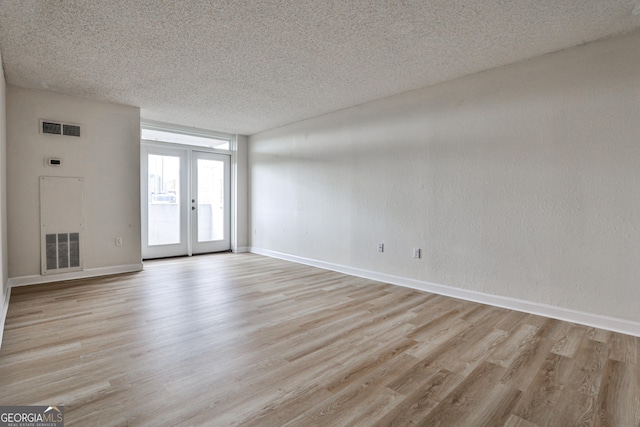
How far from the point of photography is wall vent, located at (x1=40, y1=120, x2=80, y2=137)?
4223 mm

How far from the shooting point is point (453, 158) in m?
3.76

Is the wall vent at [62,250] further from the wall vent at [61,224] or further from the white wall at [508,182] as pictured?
the white wall at [508,182]

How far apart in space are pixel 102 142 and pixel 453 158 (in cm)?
490

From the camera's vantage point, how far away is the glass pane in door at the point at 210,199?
655 centimetres

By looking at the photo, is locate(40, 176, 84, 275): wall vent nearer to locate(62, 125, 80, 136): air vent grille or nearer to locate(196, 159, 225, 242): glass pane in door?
locate(62, 125, 80, 136): air vent grille

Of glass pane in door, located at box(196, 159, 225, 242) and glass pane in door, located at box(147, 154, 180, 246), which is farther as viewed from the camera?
glass pane in door, located at box(196, 159, 225, 242)

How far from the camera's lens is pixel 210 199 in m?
6.73

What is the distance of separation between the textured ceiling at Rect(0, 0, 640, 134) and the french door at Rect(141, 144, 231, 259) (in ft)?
6.05

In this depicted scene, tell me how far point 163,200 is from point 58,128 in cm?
200

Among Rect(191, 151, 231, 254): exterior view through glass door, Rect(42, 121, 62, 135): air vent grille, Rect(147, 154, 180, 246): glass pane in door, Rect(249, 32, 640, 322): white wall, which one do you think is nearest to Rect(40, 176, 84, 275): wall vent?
Rect(42, 121, 62, 135): air vent grille

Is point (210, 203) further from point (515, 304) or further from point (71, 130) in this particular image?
point (515, 304)

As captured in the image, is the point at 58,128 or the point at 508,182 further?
the point at 58,128

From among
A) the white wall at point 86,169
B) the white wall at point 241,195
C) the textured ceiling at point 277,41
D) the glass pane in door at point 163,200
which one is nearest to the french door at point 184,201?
the glass pane in door at point 163,200

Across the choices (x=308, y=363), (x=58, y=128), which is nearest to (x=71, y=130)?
(x=58, y=128)
